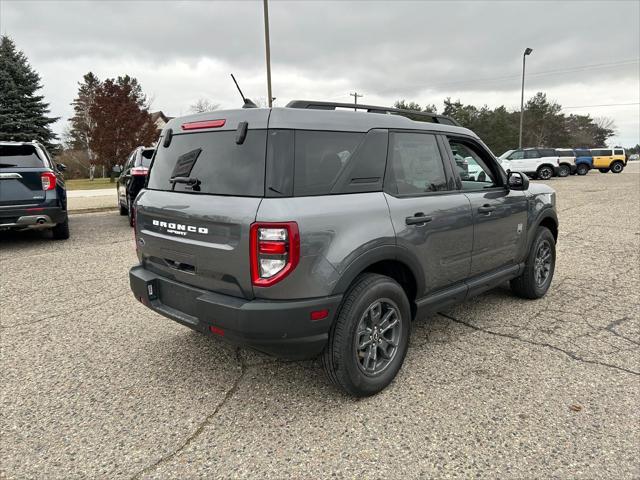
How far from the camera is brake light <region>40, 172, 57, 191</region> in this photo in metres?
7.30

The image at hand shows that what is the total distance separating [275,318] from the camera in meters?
2.41

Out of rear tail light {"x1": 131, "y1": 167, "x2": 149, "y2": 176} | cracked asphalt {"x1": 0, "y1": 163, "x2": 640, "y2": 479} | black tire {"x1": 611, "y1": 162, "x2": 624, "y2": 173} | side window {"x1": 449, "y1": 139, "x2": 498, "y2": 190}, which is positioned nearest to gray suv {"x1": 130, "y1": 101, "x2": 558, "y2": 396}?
side window {"x1": 449, "y1": 139, "x2": 498, "y2": 190}

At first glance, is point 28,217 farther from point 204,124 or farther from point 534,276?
point 534,276

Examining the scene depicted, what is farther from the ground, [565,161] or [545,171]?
[565,161]

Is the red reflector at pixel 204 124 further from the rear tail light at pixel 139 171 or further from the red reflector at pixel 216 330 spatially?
the rear tail light at pixel 139 171

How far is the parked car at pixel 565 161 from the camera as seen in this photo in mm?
26547

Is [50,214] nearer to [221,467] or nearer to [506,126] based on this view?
[221,467]

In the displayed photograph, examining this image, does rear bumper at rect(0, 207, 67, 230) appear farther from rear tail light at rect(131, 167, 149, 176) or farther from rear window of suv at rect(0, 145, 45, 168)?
rear tail light at rect(131, 167, 149, 176)

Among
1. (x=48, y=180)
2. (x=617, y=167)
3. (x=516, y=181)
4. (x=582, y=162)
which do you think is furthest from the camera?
(x=617, y=167)

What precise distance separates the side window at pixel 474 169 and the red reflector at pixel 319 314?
5.98 ft

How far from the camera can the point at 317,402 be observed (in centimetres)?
283

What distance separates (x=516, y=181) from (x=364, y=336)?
7.78 feet

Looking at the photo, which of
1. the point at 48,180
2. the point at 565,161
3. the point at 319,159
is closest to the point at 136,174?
the point at 48,180

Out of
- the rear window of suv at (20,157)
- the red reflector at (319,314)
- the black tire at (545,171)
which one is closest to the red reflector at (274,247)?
the red reflector at (319,314)
